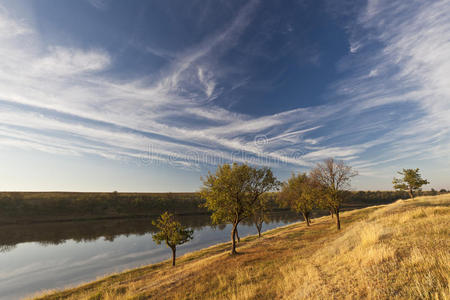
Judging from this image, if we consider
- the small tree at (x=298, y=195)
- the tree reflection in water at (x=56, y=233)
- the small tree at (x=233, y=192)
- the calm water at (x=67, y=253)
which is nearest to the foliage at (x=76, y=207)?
the tree reflection in water at (x=56, y=233)

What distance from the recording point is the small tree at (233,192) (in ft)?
76.2

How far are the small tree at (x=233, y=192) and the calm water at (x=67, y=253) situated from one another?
67.2 feet

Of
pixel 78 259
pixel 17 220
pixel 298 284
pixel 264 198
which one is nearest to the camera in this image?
pixel 298 284

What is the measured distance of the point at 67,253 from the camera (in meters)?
38.6

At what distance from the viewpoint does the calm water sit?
26536 mm

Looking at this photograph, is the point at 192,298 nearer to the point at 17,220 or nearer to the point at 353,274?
the point at 353,274

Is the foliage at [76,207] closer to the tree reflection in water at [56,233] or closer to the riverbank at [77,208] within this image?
the riverbank at [77,208]

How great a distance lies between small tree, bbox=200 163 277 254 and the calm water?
20.5 m

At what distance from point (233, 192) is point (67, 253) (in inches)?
1639

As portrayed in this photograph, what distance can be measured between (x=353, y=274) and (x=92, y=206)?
104230 mm

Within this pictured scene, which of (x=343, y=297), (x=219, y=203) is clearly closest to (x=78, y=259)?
(x=219, y=203)

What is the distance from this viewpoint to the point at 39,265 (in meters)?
32.1

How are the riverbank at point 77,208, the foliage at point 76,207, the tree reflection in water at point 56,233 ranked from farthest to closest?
the foliage at point 76,207 → the riverbank at point 77,208 → the tree reflection in water at point 56,233

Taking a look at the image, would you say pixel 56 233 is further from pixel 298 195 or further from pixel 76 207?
pixel 298 195
